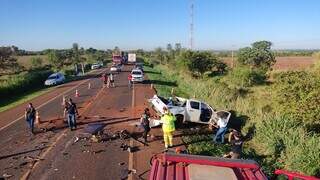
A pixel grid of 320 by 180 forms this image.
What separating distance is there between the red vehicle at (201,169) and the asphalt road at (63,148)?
5.59m

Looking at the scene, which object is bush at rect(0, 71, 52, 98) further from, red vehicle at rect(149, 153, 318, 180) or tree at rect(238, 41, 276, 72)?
red vehicle at rect(149, 153, 318, 180)

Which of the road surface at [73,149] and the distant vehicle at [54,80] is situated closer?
the road surface at [73,149]

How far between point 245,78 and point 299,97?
983 inches

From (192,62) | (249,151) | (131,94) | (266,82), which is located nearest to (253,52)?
(192,62)

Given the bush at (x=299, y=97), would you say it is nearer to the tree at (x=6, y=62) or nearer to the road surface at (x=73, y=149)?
the road surface at (x=73, y=149)

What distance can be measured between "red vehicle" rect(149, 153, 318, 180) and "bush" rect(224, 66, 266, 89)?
35.4 m

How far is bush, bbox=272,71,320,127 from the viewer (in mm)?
17031

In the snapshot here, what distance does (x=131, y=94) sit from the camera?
1323 inches

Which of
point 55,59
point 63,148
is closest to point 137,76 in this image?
point 63,148

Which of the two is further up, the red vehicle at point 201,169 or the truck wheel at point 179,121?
the red vehicle at point 201,169

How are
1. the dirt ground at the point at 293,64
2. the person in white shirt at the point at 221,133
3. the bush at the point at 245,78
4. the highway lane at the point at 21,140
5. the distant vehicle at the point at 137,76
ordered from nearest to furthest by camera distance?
the highway lane at the point at 21,140 → the person in white shirt at the point at 221,133 → the dirt ground at the point at 293,64 → the bush at the point at 245,78 → the distant vehicle at the point at 137,76

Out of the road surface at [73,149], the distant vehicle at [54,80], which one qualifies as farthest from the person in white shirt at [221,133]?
the distant vehicle at [54,80]

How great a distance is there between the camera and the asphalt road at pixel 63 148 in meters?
12.5

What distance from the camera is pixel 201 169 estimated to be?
6285mm
